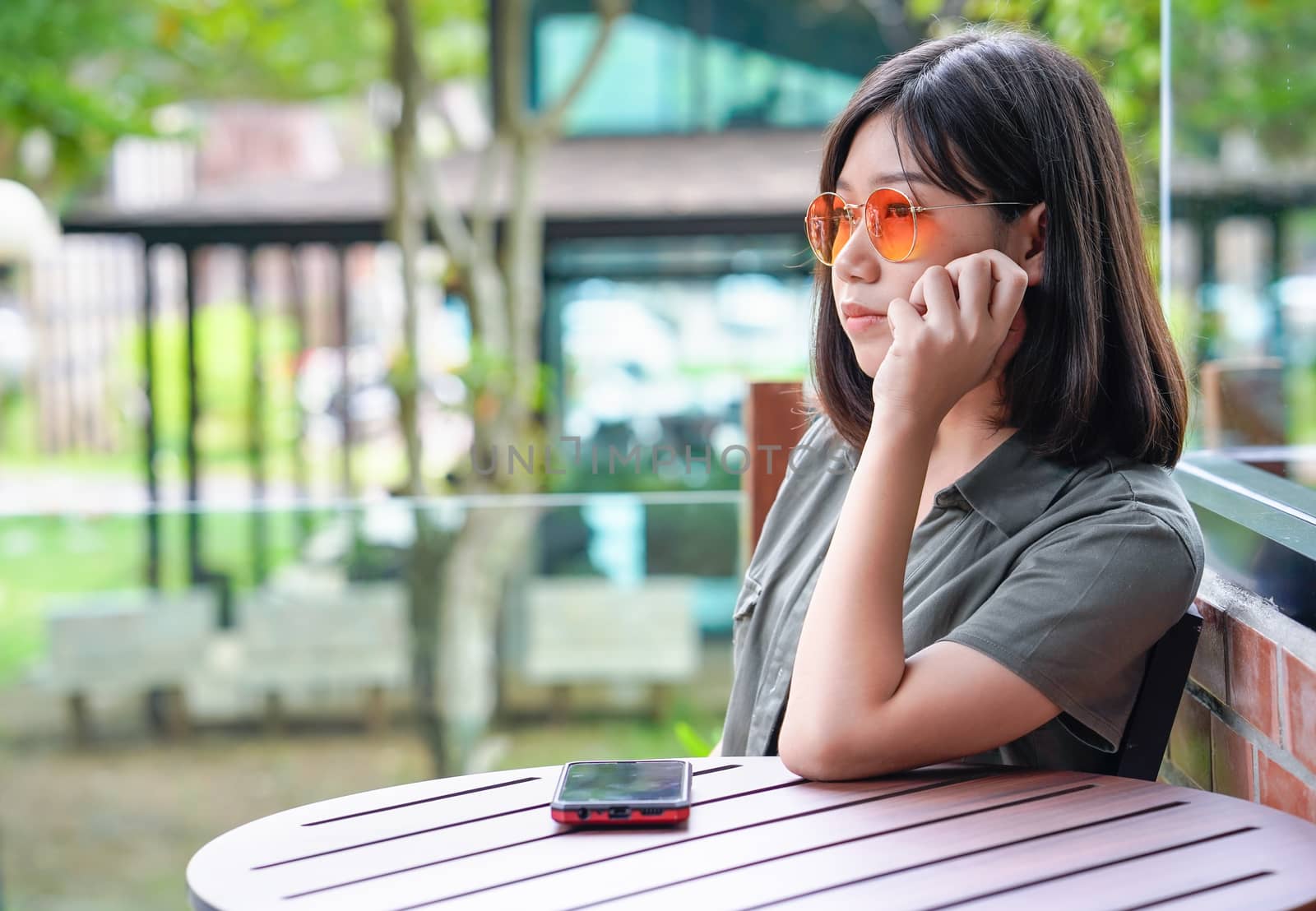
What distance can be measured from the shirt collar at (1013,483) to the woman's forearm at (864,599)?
0.13 meters

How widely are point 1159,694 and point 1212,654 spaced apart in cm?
15

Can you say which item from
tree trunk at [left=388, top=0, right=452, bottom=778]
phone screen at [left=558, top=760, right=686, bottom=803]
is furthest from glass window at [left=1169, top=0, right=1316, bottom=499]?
tree trunk at [left=388, top=0, right=452, bottom=778]

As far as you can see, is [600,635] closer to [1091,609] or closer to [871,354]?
[871,354]

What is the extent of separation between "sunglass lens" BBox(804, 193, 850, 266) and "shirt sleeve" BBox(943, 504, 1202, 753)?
0.39 m

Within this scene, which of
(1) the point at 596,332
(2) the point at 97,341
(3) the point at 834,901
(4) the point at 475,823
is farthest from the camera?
(2) the point at 97,341

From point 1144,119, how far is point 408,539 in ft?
9.16

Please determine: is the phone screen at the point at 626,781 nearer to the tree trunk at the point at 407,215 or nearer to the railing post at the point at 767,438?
the railing post at the point at 767,438

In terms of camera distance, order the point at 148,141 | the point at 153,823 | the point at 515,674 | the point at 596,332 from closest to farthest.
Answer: the point at 515,674
the point at 153,823
the point at 148,141
the point at 596,332

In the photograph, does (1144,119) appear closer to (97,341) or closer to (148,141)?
(148,141)

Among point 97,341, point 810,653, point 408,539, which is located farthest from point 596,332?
point 97,341

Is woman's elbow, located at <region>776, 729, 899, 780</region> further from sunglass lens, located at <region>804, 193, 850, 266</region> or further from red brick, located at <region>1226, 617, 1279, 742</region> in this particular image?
sunglass lens, located at <region>804, 193, 850, 266</region>

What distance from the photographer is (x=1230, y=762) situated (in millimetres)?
1304

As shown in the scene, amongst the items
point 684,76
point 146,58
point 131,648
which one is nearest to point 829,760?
point 131,648

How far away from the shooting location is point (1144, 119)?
439 centimetres
